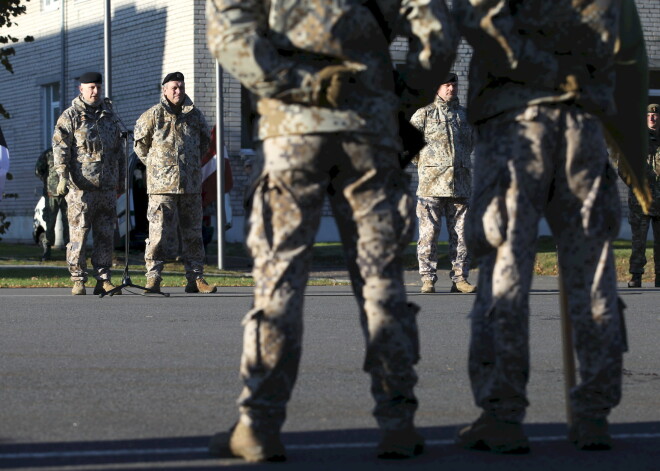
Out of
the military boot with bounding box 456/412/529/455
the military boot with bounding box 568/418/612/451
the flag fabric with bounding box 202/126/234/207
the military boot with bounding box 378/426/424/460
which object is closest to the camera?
the military boot with bounding box 378/426/424/460

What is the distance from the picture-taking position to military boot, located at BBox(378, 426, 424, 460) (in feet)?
17.8

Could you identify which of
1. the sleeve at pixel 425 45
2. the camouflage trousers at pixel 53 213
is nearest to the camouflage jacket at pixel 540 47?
the sleeve at pixel 425 45

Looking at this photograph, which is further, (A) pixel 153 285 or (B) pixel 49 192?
(B) pixel 49 192

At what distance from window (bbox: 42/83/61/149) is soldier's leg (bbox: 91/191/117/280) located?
2090 centimetres

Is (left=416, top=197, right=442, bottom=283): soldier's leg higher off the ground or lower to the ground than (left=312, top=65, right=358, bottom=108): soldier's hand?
lower

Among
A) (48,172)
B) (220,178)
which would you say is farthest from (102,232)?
(48,172)

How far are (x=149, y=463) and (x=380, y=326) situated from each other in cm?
97

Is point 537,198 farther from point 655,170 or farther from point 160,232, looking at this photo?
point 655,170

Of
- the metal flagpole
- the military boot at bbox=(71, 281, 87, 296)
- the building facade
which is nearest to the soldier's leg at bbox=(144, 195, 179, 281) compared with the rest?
the military boot at bbox=(71, 281, 87, 296)

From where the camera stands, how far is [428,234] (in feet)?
49.8

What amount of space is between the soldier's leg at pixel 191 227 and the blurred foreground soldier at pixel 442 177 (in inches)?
88.6

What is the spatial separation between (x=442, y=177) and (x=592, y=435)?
970cm

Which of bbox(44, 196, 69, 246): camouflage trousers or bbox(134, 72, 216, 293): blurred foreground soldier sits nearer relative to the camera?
bbox(134, 72, 216, 293): blurred foreground soldier

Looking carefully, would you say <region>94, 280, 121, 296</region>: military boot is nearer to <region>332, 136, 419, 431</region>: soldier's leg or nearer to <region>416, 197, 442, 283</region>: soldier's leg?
<region>416, 197, 442, 283</region>: soldier's leg
